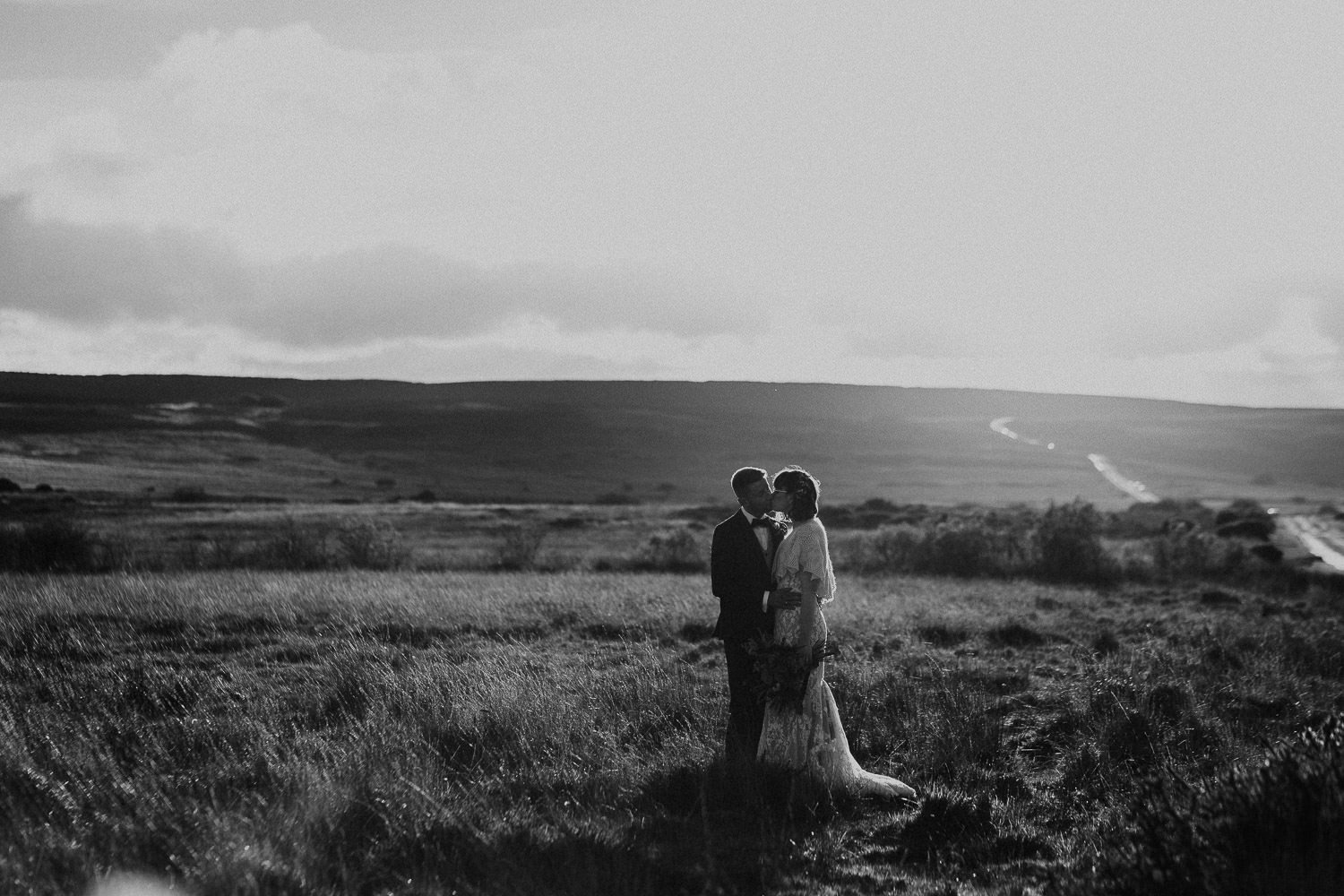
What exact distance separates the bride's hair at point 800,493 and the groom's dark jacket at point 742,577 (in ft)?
1.49

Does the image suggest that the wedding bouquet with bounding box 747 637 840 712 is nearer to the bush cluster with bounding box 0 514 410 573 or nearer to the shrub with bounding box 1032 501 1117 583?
the bush cluster with bounding box 0 514 410 573

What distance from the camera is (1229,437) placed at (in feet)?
456

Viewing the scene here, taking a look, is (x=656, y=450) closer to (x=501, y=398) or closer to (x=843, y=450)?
(x=843, y=450)

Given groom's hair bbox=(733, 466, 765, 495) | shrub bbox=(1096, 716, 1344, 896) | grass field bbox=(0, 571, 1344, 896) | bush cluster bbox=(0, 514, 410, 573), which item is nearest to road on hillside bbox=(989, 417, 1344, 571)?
bush cluster bbox=(0, 514, 410, 573)

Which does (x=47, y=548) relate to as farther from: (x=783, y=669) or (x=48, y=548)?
(x=783, y=669)

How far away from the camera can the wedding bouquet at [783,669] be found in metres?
7.53

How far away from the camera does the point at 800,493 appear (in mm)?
7500

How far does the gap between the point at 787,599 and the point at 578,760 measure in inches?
73.1

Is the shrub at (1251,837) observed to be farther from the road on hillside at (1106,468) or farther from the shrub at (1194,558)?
the road on hillside at (1106,468)

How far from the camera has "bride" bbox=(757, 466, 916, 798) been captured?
7.52 meters

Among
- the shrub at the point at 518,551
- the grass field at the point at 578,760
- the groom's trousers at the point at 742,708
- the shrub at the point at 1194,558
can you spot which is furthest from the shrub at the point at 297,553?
the shrub at the point at 1194,558

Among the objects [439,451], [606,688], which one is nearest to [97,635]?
[606,688]

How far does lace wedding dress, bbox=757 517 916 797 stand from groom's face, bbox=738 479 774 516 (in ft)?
0.93

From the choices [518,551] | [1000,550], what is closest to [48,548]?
[518,551]
